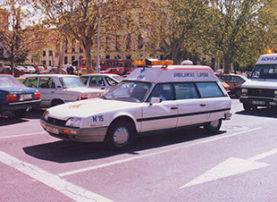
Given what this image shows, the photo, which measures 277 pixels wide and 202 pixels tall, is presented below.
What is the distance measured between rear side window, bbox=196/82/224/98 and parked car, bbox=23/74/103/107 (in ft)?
14.1

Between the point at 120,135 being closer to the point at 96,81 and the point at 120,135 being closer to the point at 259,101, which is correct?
the point at 96,81

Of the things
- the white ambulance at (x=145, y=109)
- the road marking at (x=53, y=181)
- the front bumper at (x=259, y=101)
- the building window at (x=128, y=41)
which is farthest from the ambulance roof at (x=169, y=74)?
the building window at (x=128, y=41)

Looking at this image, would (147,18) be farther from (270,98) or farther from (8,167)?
(8,167)

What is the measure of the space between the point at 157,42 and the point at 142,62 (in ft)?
96.3

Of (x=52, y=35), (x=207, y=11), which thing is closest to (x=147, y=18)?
(x=207, y=11)

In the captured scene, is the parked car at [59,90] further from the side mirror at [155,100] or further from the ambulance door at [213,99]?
the side mirror at [155,100]

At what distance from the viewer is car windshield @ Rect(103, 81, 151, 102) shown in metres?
8.86

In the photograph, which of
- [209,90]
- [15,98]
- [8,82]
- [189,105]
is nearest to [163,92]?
[189,105]

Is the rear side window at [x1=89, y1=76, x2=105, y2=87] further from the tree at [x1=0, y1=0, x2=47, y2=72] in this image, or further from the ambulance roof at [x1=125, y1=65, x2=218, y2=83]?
the tree at [x1=0, y1=0, x2=47, y2=72]

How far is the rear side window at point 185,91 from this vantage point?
941 centimetres

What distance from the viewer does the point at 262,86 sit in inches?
596

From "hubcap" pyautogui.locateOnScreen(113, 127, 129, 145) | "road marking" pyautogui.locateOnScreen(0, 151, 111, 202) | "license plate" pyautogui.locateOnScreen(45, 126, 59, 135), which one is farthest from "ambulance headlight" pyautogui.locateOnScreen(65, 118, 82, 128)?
"road marking" pyautogui.locateOnScreen(0, 151, 111, 202)

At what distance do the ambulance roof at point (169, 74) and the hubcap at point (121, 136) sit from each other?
1411mm

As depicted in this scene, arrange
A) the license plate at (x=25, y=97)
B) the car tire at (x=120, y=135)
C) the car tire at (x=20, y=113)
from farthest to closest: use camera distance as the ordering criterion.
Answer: the car tire at (x=20, y=113) < the license plate at (x=25, y=97) < the car tire at (x=120, y=135)
